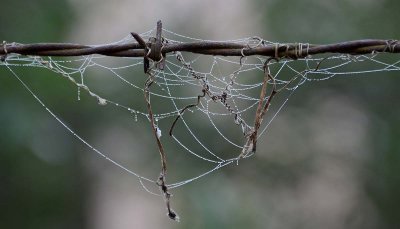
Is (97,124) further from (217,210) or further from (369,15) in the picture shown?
(369,15)

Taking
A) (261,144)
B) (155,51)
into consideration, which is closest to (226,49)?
(155,51)

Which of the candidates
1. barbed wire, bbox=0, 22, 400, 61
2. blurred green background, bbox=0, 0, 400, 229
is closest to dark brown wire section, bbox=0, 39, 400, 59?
barbed wire, bbox=0, 22, 400, 61

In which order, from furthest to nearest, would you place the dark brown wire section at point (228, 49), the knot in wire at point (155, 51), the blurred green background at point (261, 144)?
1. the blurred green background at point (261, 144)
2. the knot in wire at point (155, 51)
3. the dark brown wire section at point (228, 49)

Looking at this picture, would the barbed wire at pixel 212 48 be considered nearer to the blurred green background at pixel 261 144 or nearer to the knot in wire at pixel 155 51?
the knot in wire at pixel 155 51

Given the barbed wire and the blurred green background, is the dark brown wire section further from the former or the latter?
the blurred green background

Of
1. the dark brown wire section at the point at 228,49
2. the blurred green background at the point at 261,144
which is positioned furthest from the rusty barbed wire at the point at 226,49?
the blurred green background at the point at 261,144

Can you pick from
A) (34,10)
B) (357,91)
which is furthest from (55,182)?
(357,91)
